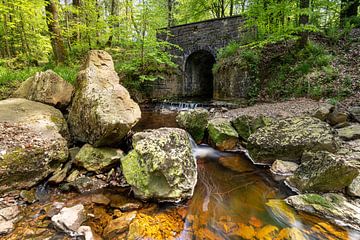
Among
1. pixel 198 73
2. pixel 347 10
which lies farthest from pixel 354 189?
pixel 198 73

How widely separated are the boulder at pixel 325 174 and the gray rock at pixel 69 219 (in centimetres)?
373

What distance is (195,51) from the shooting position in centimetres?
1338

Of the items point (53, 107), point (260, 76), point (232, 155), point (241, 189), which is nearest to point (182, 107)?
point (260, 76)

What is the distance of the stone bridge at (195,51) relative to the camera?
12.0m

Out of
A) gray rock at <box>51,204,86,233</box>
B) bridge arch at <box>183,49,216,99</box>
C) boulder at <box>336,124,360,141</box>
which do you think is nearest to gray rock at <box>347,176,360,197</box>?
boulder at <box>336,124,360,141</box>

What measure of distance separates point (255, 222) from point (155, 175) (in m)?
1.75

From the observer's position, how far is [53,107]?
536 cm

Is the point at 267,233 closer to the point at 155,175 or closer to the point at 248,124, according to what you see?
the point at 155,175

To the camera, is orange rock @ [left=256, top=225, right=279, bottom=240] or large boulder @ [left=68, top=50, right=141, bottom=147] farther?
large boulder @ [left=68, top=50, right=141, bottom=147]

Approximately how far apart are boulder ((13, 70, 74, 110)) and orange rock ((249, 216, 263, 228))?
541cm

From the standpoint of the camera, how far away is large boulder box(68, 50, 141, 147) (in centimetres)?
440

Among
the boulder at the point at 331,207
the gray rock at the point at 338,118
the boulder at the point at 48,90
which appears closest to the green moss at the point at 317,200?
the boulder at the point at 331,207

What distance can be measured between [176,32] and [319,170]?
12.7 m

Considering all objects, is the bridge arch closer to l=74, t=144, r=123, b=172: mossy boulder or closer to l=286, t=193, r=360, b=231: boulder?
l=74, t=144, r=123, b=172: mossy boulder
